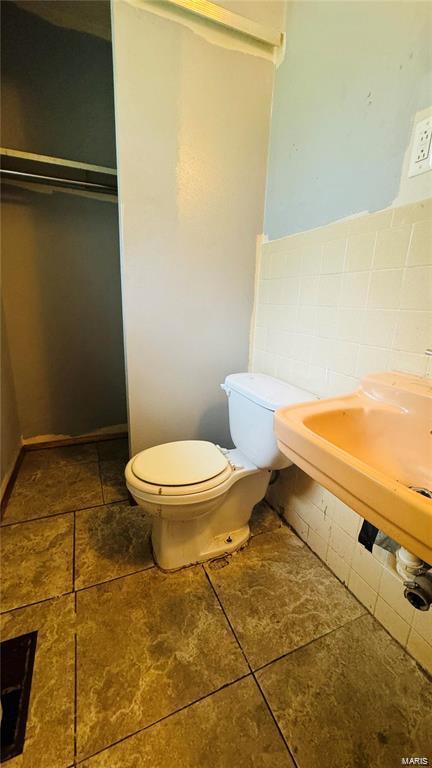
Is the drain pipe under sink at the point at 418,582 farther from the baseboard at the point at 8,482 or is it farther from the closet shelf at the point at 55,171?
the closet shelf at the point at 55,171

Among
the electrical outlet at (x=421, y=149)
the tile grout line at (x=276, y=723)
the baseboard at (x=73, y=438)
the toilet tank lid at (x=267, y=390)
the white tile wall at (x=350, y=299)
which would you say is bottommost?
the tile grout line at (x=276, y=723)


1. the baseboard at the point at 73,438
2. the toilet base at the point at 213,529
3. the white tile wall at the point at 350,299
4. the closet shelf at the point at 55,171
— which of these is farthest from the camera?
the baseboard at the point at 73,438

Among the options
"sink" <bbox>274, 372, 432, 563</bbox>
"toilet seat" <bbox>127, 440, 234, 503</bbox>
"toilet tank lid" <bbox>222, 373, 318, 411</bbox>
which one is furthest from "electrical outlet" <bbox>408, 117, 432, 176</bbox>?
"toilet seat" <bbox>127, 440, 234, 503</bbox>

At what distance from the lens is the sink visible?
47 cm

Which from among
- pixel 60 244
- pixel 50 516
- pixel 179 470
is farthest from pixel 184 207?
pixel 50 516

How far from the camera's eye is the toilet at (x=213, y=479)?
3.24 ft

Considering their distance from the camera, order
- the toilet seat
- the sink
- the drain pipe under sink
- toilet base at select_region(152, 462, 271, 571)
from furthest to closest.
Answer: toilet base at select_region(152, 462, 271, 571) < the toilet seat < the drain pipe under sink < the sink

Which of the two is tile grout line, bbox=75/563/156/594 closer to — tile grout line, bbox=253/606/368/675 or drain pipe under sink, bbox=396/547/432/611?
tile grout line, bbox=253/606/368/675

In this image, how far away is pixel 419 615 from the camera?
862 mm

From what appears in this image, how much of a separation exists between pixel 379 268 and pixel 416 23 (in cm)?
59

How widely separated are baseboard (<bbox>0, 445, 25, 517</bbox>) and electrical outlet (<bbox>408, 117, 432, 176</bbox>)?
6.66 ft

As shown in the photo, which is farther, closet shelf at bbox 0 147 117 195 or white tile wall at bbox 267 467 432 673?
closet shelf at bbox 0 147 117 195

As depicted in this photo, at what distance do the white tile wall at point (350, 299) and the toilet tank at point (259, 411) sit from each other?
0.13 metres

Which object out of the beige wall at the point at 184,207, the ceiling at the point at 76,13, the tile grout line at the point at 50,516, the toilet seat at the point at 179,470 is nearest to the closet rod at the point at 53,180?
the beige wall at the point at 184,207
